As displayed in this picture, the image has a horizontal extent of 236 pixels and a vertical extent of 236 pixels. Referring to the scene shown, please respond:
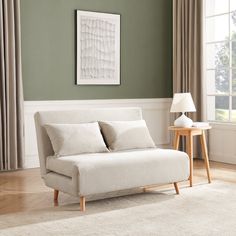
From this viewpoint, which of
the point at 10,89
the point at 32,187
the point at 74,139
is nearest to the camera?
the point at 74,139

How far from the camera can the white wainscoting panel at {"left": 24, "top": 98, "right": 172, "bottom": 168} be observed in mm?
6316

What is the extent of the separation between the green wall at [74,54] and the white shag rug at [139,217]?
8.00 feet

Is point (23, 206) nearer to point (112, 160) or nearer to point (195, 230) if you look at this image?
point (112, 160)

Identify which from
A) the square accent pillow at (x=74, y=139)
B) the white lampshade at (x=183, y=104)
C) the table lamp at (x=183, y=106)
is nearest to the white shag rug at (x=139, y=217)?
the square accent pillow at (x=74, y=139)

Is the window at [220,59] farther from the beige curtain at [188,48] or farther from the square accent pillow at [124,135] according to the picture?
the square accent pillow at [124,135]

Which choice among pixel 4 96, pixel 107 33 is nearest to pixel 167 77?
pixel 107 33

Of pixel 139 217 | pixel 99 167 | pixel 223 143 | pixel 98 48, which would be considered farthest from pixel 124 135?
pixel 223 143

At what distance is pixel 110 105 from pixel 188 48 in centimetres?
145

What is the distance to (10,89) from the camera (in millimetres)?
6027

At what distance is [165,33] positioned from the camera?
24.7ft

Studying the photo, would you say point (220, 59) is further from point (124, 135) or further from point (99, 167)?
point (99, 167)

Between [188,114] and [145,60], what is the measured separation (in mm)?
1077

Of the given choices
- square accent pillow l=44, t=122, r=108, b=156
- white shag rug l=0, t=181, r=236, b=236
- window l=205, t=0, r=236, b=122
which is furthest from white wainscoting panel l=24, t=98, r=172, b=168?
white shag rug l=0, t=181, r=236, b=236

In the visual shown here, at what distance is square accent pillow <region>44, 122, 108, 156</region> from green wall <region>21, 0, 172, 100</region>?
1939 mm
